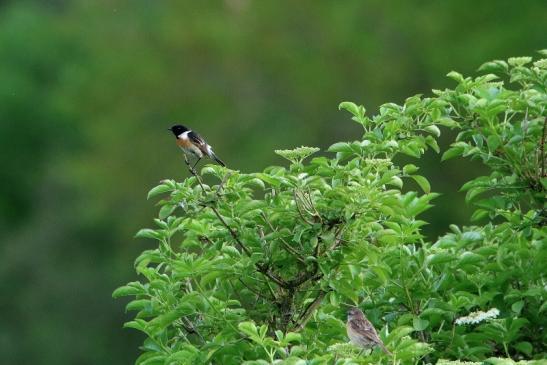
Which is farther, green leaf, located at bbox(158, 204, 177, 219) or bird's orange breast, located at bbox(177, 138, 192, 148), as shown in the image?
bird's orange breast, located at bbox(177, 138, 192, 148)

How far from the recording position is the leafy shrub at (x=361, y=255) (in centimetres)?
636

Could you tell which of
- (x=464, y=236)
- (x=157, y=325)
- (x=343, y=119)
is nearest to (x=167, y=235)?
(x=157, y=325)

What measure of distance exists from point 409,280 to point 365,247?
757 millimetres

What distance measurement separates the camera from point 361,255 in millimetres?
6477

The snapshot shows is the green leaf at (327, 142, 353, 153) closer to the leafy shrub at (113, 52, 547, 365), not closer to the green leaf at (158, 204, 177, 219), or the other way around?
the leafy shrub at (113, 52, 547, 365)

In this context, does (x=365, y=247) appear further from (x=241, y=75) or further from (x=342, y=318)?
(x=241, y=75)

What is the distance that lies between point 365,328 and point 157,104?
34.4 meters

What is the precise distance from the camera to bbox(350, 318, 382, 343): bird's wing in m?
6.48

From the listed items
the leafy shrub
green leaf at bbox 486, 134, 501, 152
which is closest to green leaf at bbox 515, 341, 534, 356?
the leafy shrub

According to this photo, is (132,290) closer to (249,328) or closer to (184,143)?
(249,328)

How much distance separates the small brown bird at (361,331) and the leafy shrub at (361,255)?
2.9 inches

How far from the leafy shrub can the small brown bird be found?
7 centimetres

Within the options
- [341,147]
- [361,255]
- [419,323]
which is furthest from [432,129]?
[419,323]

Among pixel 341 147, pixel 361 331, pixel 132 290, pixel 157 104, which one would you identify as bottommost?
pixel 361 331
